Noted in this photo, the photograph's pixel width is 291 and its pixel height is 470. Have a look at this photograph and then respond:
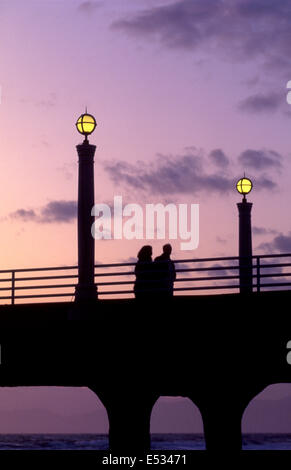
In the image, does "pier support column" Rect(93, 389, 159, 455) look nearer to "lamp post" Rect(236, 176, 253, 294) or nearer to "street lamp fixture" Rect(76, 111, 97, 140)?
"lamp post" Rect(236, 176, 253, 294)

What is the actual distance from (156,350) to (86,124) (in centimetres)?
518

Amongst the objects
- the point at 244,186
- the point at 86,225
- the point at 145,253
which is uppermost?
the point at 244,186

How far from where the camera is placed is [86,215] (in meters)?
22.3

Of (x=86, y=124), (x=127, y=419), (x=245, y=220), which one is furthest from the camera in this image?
(x=245, y=220)

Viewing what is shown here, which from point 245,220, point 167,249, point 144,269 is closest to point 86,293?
point 144,269

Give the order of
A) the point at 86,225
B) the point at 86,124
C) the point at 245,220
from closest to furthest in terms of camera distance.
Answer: the point at 86,225 < the point at 86,124 < the point at 245,220

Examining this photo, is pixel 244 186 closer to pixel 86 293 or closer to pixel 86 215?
pixel 86 215

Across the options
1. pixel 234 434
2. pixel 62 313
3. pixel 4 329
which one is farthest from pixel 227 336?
pixel 4 329

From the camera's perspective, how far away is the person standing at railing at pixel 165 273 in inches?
851

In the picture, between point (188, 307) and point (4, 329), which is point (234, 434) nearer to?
point (188, 307)

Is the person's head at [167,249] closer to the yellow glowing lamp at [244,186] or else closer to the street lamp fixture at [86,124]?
the street lamp fixture at [86,124]

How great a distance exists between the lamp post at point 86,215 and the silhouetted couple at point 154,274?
102cm

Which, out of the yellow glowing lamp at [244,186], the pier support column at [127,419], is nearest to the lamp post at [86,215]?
the pier support column at [127,419]
